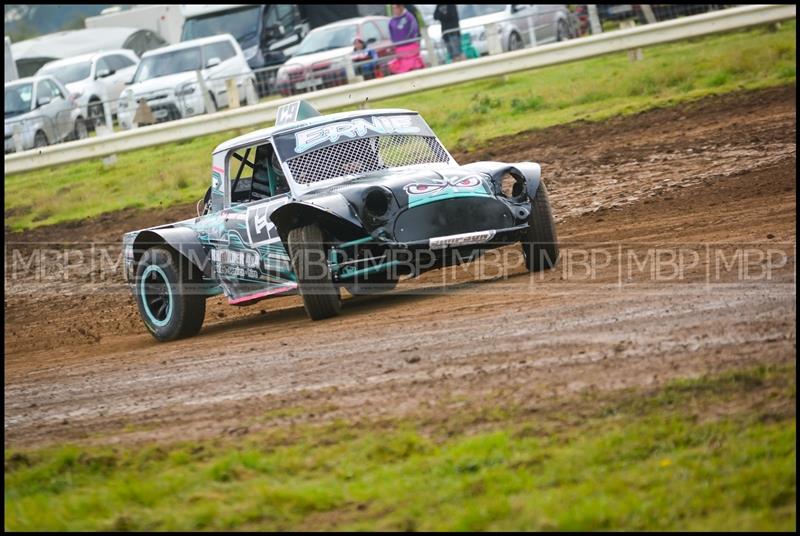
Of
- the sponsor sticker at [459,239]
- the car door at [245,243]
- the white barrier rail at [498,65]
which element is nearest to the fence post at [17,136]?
the white barrier rail at [498,65]

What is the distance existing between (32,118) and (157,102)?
203 cm

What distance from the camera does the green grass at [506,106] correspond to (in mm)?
17094

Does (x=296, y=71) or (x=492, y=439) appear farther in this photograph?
(x=296, y=71)

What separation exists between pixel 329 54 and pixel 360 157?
14.2 m

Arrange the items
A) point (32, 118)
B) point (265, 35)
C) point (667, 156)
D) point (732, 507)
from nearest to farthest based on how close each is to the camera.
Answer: point (732, 507) → point (667, 156) → point (32, 118) → point (265, 35)

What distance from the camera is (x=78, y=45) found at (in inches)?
1435

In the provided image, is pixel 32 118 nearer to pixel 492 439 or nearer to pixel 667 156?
pixel 667 156

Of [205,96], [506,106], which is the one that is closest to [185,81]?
[205,96]

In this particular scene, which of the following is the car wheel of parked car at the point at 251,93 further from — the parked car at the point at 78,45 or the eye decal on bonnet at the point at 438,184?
the parked car at the point at 78,45

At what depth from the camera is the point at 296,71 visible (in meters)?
20.5

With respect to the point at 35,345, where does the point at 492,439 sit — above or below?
above

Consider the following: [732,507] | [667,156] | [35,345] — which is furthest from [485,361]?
[667,156]

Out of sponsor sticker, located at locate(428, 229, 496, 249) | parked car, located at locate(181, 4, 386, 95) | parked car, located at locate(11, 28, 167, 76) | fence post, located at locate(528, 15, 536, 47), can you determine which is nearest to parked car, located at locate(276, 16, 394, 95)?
fence post, located at locate(528, 15, 536, 47)

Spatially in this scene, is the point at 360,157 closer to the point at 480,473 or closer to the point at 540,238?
the point at 540,238
